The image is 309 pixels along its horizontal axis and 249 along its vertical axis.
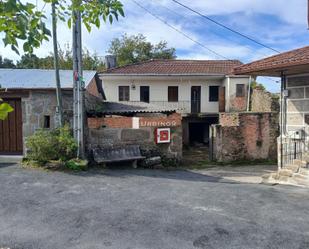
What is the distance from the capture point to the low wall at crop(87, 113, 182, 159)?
10094mm

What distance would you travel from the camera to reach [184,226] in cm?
453

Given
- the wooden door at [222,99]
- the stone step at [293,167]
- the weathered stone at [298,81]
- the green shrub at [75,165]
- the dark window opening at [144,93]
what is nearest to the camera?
the stone step at [293,167]

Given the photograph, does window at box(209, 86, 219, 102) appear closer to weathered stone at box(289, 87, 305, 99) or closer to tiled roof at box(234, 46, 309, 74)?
tiled roof at box(234, 46, 309, 74)

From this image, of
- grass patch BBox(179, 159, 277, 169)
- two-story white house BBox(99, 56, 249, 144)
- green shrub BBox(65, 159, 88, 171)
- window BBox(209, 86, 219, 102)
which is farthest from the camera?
window BBox(209, 86, 219, 102)

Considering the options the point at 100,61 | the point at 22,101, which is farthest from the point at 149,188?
the point at 100,61

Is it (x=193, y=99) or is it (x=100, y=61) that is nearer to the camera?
(x=193, y=99)

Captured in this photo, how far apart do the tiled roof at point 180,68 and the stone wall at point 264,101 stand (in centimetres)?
435

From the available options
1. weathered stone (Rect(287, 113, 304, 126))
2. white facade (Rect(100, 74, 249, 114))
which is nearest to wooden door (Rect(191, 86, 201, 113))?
white facade (Rect(100, 74, 249, 114))

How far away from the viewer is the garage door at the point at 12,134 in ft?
34.5

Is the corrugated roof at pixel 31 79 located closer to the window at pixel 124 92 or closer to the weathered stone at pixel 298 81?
the weathered stone at pixel 298 81

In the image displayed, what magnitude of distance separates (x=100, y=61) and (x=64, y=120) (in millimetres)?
25843

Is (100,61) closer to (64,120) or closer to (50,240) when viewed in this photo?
(64,120)

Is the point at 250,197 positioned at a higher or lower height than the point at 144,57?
→ lower

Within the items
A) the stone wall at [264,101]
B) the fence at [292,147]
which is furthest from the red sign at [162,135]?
the stone wall at [264,101]
